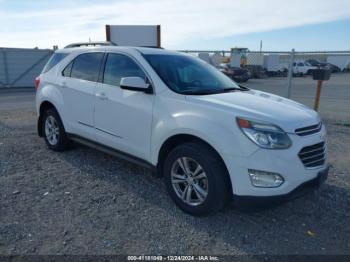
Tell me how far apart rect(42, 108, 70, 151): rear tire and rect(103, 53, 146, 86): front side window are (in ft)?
4.80

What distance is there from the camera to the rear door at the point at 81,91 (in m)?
4.86

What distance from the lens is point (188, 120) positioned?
11.6 feet

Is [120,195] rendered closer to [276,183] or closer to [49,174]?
[49,174]

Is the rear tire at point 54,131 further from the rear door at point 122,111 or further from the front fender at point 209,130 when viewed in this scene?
the front fender at point 209,130

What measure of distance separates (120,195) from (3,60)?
1744 cm

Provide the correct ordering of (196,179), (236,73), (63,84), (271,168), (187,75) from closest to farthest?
1. (271,168)
2. (196,179)
3. (187,75)
4. (63,84)
5. (236,73)

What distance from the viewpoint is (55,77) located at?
5590 millimetres

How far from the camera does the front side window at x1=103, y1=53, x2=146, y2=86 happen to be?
4.33 meters

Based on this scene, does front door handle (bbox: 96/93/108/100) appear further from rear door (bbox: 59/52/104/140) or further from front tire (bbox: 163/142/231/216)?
front tire (bbox: 163/142/231/216)

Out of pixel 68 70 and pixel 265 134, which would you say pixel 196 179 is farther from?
pixel 68 70

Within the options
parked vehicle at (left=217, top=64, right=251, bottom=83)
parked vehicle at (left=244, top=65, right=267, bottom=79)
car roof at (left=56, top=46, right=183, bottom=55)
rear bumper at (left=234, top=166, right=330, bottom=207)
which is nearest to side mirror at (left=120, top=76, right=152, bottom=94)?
car roof at (left=56, top=46, right=183, bottom=55)

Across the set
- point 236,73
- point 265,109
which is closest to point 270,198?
point 265,109

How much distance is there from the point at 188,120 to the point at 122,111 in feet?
3.63

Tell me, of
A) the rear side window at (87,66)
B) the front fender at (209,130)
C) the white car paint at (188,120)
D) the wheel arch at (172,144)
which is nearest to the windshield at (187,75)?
the white car paint at (188,120)
